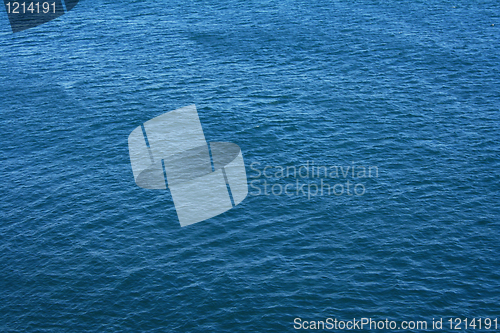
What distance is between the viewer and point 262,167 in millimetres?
91938

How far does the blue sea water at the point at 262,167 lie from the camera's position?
63.6 metres

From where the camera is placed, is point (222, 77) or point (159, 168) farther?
point (222, 77)

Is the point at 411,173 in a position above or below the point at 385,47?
below

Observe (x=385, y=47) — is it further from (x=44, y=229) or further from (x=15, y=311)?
(x=15, y=311)

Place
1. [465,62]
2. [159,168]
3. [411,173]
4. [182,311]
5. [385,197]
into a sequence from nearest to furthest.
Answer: [182,311], [385,197], [411,173], [159,168], [465,62]

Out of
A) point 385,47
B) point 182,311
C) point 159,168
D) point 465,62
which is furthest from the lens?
point 385,47

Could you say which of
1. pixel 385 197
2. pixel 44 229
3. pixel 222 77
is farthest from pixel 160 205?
pixel 222 77

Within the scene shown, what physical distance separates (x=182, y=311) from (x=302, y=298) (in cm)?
1444

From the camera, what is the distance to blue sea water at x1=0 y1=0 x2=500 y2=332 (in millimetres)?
63562

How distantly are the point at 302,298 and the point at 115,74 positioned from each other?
8844 cm

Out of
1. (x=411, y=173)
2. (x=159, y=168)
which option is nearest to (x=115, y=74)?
(x=159, y=168)

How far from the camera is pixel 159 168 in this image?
307 feet

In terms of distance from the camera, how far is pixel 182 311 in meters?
62.0

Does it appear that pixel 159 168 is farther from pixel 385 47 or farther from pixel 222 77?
pixel 385 47
